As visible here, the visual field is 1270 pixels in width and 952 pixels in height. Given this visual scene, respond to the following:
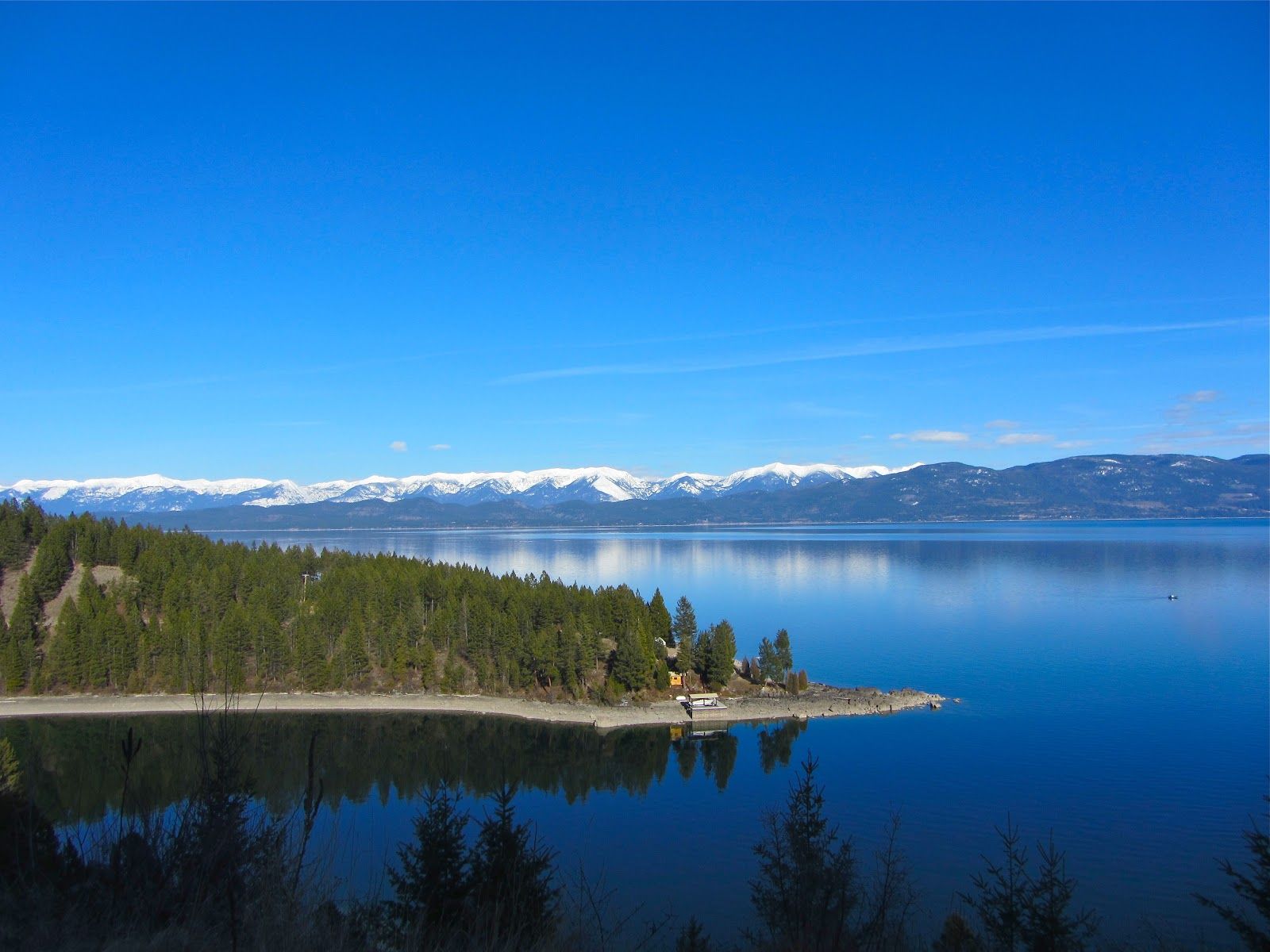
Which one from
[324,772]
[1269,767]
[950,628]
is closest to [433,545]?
[950,628]

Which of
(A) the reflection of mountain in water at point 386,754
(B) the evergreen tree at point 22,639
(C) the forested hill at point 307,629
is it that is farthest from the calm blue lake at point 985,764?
(B) the evergreen tree at point 22,639

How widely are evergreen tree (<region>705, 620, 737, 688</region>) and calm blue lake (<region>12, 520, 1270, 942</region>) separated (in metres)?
4.53

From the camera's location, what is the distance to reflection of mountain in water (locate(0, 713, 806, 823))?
909 inches

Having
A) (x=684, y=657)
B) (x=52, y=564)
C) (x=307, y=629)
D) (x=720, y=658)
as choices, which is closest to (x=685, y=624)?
(x=684, y=657)

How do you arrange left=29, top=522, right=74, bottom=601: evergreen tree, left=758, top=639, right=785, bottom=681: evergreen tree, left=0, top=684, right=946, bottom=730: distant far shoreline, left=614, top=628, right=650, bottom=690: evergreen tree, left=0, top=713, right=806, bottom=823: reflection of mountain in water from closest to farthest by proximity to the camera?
left=0, top=713, right=806, bottom=823: reflection of mountain in water
left=0, top=684, right=946, bottom=730: distant far shoreline
left=614, top=628, right=650, bottom=690: evergreen tree
left=758, top=639, right=785, bottom=681: evergreen tree
left=29, top=522, right=74, bottom=601: evergreen tree

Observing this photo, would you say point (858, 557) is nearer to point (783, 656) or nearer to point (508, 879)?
point (783, 656)

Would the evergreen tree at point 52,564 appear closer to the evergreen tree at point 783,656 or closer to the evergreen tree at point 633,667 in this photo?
the evergreen tree at point 633,667

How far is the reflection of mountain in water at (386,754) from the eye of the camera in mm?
23078

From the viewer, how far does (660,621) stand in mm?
38562

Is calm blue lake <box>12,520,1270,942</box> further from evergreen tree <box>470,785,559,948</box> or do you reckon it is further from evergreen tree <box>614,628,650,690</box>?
evergreen tree <box>614,628,650,690</box>

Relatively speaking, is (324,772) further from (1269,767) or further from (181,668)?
A: (1269,767)

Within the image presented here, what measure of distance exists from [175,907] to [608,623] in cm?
3209

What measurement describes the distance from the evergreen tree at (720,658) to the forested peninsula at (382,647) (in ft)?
0.23

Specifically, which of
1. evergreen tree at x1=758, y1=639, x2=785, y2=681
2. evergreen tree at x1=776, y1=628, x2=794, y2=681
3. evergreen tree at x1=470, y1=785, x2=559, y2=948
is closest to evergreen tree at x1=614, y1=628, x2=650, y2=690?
evergreen tree at x1=758, y1=639, x2=785, y2=681
